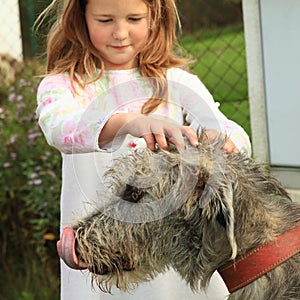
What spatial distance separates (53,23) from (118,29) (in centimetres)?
80

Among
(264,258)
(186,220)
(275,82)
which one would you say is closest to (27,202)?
(275,82)

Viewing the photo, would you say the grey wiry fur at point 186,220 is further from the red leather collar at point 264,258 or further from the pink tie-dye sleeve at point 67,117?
the pink tie-dye sleeve at point 67,117

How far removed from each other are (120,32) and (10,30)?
5.97 meters

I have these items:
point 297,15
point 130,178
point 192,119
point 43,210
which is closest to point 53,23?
point 192,119

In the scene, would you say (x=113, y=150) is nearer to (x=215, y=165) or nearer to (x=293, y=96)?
(x=215, y=165)

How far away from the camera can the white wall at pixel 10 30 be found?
928cm

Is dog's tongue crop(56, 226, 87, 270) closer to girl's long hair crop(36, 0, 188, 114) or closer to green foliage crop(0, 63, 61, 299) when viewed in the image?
girl's long hair crop(36, 0, 188, 114)

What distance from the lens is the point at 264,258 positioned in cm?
319

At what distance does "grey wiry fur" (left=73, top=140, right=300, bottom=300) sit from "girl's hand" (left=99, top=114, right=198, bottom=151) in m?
0.09

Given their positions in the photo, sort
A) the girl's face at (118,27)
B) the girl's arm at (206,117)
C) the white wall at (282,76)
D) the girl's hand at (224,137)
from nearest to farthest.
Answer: the girl's hand at (224,137) < the girl's arm at (206,117) < the girl's face at (118,27) < the white wall at (282,76)

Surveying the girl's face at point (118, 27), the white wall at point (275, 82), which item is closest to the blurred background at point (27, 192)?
the white wall at point (275, 82)

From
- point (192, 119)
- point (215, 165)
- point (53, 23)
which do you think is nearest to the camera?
point (215, 165)

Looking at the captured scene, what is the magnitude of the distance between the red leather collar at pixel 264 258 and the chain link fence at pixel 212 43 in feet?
7.83

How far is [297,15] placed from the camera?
589 cm
